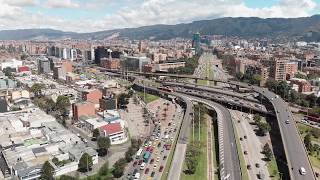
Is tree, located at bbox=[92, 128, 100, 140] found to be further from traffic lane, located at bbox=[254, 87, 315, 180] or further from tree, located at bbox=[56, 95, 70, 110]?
traffic lane, located at bbox=[254, 87, 315, 180]

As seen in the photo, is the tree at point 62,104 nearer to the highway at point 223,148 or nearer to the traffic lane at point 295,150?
the highway at point 223,148

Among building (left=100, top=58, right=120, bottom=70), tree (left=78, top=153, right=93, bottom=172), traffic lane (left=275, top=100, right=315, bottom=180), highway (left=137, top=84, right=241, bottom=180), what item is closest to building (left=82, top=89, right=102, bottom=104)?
highway (left=137, top=84, right=241, bottom=180)

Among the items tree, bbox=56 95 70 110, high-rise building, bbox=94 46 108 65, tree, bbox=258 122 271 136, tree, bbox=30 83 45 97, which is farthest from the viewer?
high-rise building, bbox=94 46 108 65

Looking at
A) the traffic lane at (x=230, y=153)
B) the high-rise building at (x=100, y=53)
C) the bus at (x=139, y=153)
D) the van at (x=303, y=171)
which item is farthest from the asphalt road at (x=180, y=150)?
the high-rise building at (x=100, y=53)

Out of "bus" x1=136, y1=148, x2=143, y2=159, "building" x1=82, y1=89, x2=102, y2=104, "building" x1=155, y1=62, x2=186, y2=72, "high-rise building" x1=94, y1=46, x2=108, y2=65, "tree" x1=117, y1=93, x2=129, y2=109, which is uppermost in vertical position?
"high-rise building" x1=94, y1=46, x2=108, y2=65

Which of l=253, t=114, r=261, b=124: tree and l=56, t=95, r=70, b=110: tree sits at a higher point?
l=56, t=95, r=70, b=110: tree

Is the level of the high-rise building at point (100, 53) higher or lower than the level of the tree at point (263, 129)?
higher

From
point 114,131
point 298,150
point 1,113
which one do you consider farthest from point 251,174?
point 1,113

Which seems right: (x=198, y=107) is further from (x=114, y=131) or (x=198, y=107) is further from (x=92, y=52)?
(x=92, y=52)
